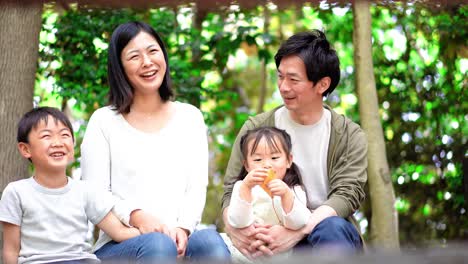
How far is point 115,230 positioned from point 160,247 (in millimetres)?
282

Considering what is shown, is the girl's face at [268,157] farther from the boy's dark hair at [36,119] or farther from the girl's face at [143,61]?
the boy's dark hair at [36,119]

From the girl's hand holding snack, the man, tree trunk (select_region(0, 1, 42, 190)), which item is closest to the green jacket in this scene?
the man

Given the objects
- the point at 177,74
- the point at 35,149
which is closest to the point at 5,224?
the point at 35,149

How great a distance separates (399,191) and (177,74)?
1830 mm

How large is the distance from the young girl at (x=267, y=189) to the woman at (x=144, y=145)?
197mm

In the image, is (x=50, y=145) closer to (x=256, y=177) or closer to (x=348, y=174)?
(x=256, y=177)

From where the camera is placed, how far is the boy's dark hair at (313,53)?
108 inches

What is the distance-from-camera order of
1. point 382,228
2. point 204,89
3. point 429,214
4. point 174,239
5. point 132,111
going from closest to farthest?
point 174,239 → point 132,111 → point 382,228 → point 204,89 → point 429,214

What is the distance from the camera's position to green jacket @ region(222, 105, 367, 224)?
8.47ft

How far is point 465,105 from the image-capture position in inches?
191

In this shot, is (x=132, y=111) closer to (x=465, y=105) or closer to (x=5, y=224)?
(x=5, y=224)

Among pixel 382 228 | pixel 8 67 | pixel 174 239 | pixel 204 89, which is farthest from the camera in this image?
pixel 204 89

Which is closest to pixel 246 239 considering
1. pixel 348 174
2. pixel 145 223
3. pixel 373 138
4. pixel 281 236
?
pixel 281 236

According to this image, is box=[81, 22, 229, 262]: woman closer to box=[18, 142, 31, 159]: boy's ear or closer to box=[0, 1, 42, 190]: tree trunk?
box=[18, 142, 31, 159]: boy's ear
